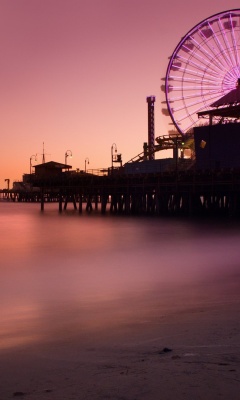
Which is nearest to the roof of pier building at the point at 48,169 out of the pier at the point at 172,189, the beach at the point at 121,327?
the pier at the point at 172,189

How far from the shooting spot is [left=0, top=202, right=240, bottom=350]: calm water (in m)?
8.62

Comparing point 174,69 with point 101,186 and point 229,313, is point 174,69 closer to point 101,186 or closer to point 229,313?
point 101,186

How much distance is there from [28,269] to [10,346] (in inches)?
394

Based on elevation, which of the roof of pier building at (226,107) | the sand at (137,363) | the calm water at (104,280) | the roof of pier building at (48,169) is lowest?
the calm water at (104,280)

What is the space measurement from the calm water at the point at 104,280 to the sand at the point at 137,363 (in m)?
0.54

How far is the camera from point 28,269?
17000 millimetres

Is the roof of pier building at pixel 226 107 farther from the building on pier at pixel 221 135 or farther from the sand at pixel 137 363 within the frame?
the sand at pixel 137 363

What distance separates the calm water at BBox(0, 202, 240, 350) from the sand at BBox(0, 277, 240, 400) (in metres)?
0.54

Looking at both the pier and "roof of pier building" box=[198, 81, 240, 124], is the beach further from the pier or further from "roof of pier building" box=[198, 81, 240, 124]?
"roof of pier building" box=[198, 81, 240, 124]

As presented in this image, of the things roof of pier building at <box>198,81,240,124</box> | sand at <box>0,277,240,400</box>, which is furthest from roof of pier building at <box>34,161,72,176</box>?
sand at <box>0,277,240,400</box>

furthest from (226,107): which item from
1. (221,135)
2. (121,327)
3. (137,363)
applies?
(137,363)

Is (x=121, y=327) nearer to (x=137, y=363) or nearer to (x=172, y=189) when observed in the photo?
(x=137, y=363)

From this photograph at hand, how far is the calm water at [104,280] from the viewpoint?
8.62 metres

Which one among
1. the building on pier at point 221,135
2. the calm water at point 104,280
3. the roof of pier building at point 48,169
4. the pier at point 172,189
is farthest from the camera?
the roof of pier building at point 48,169
